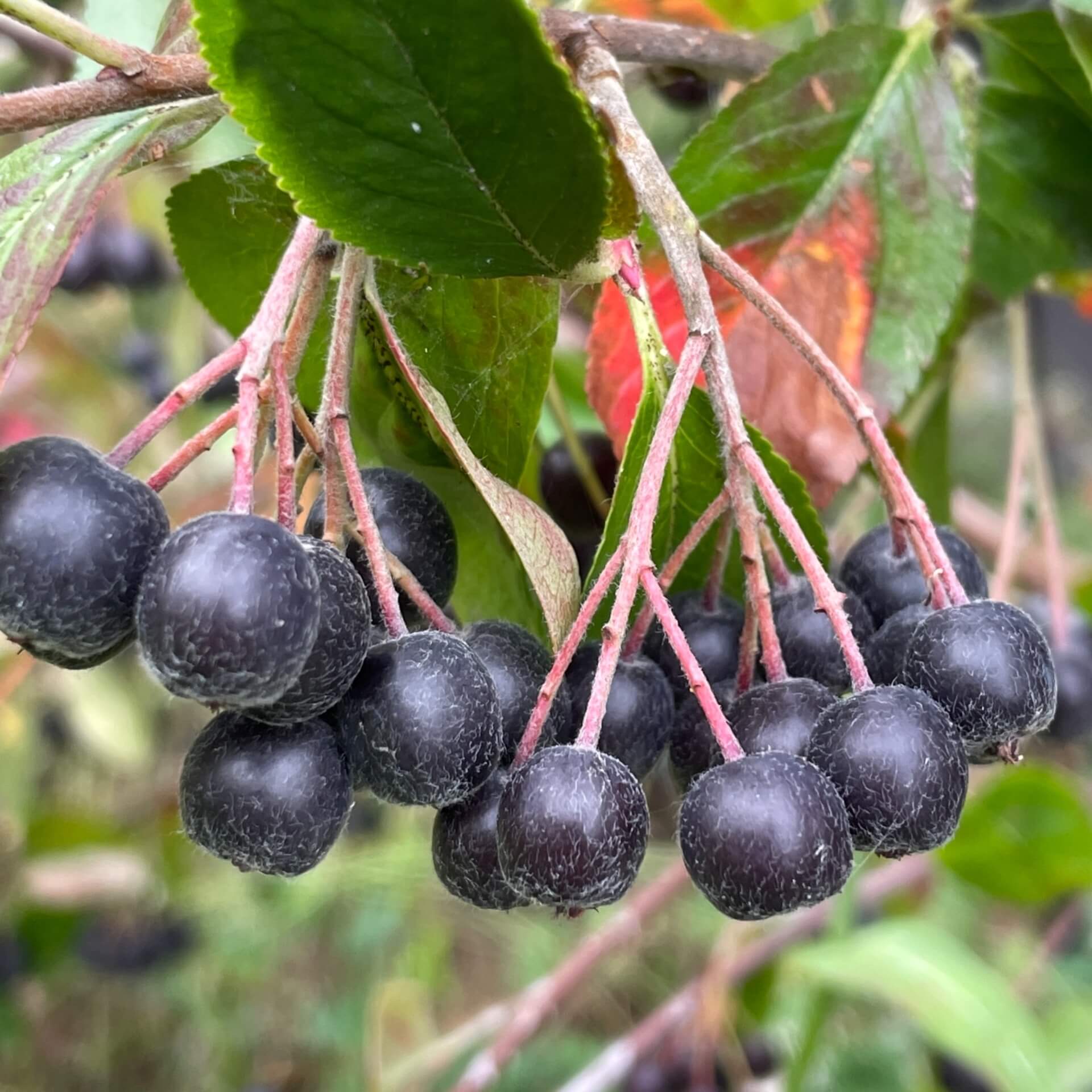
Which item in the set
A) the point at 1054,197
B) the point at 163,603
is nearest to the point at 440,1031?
the point at 1054,197

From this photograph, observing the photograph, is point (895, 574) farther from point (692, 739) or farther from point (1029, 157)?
point (1029, 157)

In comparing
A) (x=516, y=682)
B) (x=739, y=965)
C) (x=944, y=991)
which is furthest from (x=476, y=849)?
(x=739, y=965)

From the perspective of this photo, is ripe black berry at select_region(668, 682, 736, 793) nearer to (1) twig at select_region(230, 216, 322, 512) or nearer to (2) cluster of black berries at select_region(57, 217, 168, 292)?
(1) twig at select_region(230, 216, 322, 512)

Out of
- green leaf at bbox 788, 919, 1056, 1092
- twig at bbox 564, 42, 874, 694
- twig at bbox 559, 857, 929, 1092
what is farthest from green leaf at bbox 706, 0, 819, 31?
twig at bbox 559, 857, 929, 1092

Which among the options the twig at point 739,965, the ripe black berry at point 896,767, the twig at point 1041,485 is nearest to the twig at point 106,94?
the ripe black berry at point 896,767

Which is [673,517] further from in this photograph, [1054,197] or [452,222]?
[1054,197]

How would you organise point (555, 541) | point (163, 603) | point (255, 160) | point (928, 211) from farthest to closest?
point (928, 211), point (255, 160), point (555, 541), point (163, 603)
